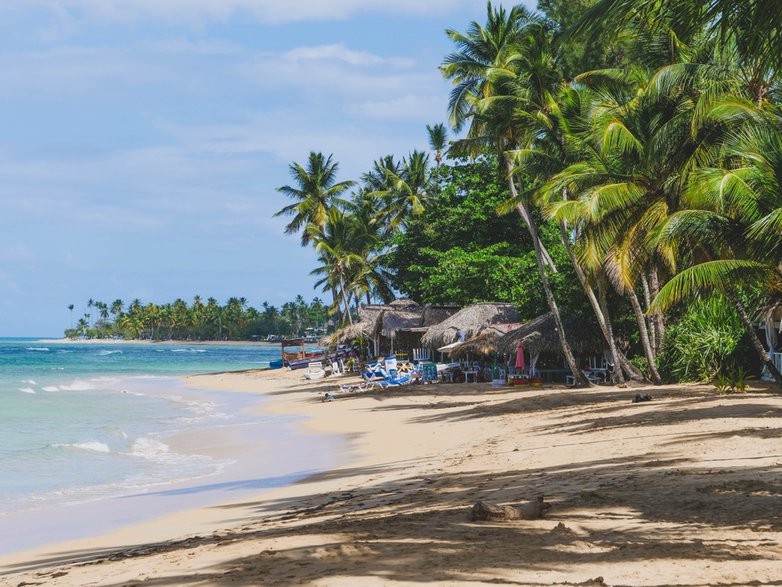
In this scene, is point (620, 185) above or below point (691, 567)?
above

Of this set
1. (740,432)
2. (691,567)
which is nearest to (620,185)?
(740,432)

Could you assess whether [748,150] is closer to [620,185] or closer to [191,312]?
[620,185]

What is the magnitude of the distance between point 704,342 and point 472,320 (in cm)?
1059

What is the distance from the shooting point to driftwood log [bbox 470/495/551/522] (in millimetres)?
5750

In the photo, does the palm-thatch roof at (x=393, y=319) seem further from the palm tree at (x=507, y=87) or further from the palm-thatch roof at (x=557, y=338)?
the palm-thatch roof at (x=557, y=338)

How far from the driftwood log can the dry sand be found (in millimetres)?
90

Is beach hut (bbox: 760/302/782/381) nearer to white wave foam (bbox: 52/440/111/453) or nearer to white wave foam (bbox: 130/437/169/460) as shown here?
white wave foam (bbox: 130/437/169/460)

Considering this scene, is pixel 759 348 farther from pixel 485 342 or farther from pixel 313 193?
pixel 313 193

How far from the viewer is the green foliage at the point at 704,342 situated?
672 inches

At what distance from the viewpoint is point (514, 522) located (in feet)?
18.6

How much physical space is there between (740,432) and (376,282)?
116 ft

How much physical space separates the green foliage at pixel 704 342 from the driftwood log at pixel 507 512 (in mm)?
12050

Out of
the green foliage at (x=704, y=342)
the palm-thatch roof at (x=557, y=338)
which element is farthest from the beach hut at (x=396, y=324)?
the green foliage at (x=704, y=342)

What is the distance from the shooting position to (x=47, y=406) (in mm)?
26000
